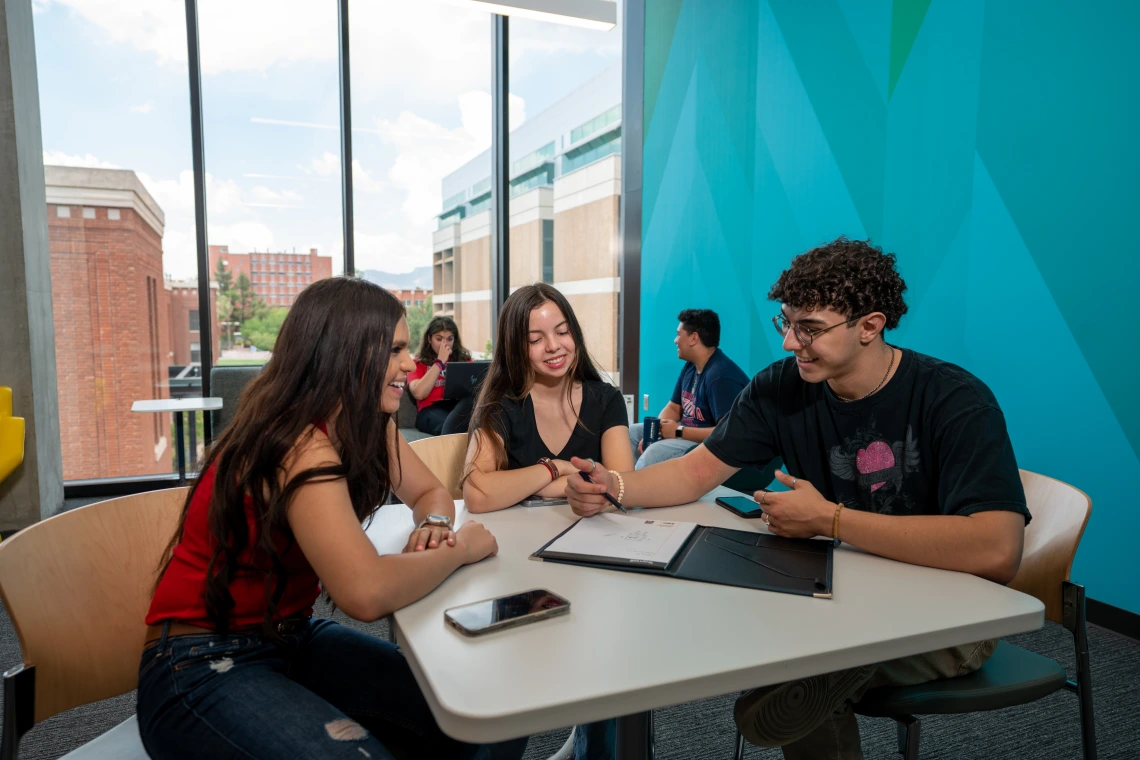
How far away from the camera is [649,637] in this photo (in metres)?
0.94

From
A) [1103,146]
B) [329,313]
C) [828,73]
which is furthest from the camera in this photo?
[828,73]

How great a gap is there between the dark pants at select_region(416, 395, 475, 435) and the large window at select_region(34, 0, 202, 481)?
175 centimetres

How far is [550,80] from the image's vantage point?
584cm

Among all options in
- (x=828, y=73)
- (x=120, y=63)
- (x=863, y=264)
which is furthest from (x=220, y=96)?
(x=863, y=264)

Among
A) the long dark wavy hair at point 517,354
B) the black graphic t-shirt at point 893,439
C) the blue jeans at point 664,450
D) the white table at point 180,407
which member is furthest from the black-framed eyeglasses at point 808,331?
the white table at point 180,407

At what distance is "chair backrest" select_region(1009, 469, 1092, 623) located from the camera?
56.7 inches

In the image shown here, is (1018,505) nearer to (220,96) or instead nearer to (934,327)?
(934,327)

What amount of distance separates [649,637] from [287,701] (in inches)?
21.5

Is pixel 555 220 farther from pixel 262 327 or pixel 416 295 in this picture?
pixel 262 327

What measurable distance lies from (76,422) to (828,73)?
17.8 feet

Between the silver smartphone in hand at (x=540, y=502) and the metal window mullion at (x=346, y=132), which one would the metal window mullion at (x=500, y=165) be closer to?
the metal window mullion at (x=346, y=132)

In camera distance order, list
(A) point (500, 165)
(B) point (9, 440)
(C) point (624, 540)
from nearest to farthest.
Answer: (C) point (624, 540) → (B) point (9, 440) → (A) point (500, 165)

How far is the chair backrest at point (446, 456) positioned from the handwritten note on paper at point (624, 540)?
70 cm

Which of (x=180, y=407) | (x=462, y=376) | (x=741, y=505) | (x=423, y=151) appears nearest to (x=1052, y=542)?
(x=741, y=505)
